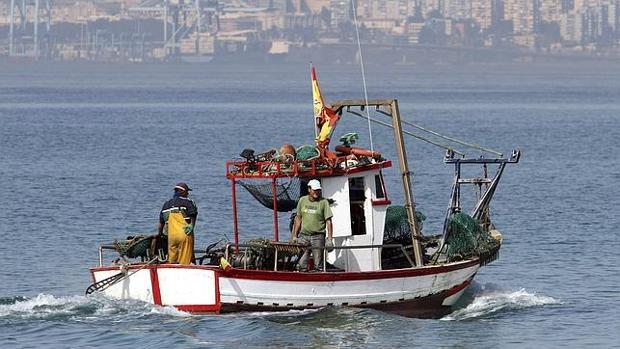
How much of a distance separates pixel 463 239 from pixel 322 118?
11.3ft

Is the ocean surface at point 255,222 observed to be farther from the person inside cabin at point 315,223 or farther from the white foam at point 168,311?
the person inside cabin at point 315,223

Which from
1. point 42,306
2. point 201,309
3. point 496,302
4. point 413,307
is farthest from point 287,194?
point 496,302

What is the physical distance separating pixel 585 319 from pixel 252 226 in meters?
14.8

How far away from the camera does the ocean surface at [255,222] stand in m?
29.0

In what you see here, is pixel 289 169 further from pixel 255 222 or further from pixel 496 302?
pixel 255 222

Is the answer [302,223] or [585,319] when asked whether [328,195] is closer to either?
[302,223]

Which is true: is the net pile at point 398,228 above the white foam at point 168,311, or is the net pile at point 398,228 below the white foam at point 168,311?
above

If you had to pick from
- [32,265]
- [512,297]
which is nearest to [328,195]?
[512,297]

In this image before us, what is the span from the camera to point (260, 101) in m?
150

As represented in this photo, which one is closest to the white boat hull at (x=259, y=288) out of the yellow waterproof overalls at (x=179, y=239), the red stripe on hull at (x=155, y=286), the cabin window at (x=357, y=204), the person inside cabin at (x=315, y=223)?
the red stripe on hull at (x=155, y=286)

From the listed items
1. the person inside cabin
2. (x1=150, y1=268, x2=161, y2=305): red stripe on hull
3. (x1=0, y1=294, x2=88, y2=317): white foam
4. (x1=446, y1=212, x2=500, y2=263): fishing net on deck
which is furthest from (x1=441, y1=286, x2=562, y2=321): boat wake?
(x1=0, y1=294, x2=88, y2=317): white foam

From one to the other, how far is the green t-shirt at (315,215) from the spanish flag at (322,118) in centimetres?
120

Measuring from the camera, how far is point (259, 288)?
28703 mm

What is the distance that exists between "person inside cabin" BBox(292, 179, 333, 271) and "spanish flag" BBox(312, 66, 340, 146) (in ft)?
3.39
